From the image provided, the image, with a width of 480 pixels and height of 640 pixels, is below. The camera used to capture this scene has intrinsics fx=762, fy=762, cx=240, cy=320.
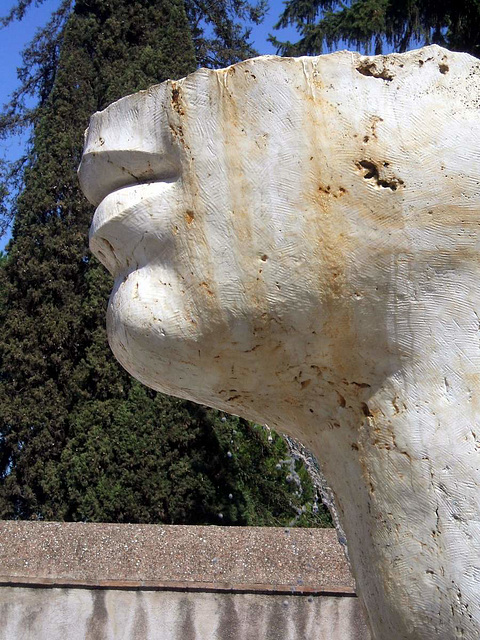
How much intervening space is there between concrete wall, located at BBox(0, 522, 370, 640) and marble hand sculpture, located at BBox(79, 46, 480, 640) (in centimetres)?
238

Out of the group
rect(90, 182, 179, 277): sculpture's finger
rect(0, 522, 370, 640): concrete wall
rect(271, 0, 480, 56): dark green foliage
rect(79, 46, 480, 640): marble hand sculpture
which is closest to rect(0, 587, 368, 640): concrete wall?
rect(0, 522, 370, 640): concrete wall

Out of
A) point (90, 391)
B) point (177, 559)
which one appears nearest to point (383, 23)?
point (90, 391)

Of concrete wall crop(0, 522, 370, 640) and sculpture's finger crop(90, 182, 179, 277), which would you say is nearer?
sculpture's finger crop(90, 182, 179, 277)

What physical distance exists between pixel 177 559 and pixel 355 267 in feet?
9.02

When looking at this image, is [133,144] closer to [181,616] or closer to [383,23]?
[181,616]

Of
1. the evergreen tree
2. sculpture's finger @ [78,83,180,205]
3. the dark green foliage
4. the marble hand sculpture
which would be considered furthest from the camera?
the dark green foliage

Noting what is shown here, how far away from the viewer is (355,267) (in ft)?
4.19

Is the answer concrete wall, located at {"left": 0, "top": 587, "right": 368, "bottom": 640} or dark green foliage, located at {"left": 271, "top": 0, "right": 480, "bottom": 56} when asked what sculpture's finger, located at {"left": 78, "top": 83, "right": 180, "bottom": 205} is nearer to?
concrete wall, located at {"left": 0, "top": 587, "right": 368, "bottom": 640}

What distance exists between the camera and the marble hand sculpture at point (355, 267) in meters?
1.25

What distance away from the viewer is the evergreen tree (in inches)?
260

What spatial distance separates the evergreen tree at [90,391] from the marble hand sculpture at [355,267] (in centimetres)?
539

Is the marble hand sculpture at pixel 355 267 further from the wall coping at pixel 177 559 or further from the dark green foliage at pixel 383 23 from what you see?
the dark green foliage at pixel 383 23

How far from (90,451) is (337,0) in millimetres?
8313

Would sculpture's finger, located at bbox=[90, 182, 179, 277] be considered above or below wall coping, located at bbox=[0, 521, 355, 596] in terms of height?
above
